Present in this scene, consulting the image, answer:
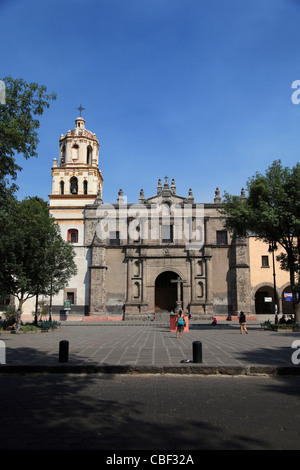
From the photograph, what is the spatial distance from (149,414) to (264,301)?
127 feet

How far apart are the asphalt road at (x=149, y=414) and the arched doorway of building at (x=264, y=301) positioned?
111ft

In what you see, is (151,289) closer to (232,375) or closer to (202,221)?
(202,221)

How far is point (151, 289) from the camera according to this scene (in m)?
39.2

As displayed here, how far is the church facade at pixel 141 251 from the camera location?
38.6 m

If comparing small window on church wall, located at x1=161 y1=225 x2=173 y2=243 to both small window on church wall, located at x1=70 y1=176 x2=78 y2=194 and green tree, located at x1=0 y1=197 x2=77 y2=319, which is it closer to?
small window on church wall, located at x1=70 y1=176 x2=78 y2=194

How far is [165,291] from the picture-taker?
1636 inches

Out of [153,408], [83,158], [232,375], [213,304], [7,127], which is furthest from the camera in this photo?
[83,158]

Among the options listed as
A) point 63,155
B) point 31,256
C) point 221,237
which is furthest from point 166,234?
point 31,256

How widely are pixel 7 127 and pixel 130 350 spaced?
7.93 meters

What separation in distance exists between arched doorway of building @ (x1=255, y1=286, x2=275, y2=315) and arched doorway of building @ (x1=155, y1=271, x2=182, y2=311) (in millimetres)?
9358

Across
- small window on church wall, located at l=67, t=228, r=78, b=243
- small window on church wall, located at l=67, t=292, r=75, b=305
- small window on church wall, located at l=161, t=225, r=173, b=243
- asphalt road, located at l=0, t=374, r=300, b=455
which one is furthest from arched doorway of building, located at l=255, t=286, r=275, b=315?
asphalt road, located at l=0, t=374, r=300, b=455

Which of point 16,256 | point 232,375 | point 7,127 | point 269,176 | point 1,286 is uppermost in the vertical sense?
point 269,176

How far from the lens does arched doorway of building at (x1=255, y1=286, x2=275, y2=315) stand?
4097 cm
